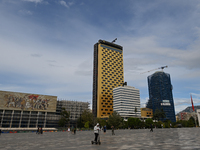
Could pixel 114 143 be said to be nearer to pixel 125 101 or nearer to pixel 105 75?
pixel 125 101

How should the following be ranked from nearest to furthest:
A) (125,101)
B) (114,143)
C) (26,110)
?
(114,143) < (26,110) < (125,101)

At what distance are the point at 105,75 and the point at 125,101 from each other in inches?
1327

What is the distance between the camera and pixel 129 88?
504 ft

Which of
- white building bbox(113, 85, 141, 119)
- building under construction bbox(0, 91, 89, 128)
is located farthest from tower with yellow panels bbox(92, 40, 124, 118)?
building under construction bbox(0, 91, 89, 128)

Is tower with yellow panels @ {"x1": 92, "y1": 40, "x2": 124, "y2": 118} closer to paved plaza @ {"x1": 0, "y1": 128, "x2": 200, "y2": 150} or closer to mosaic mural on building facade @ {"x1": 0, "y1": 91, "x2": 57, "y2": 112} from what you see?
mosaic mural on building facade @ {"x1": 0, "y1": 91, "x2": 57, "y2": 112}

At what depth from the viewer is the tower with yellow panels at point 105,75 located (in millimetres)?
147875

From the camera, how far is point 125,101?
14688 cm

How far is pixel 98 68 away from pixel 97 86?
19.2 m

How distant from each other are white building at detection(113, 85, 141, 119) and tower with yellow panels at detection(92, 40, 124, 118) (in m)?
8.09

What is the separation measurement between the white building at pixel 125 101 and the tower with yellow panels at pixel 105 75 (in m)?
8.09

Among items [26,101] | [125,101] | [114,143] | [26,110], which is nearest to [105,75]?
[125,101]

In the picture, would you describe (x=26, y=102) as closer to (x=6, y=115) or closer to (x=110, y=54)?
(x=6, y=115)

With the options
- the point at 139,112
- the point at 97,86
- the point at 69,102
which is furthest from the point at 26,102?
the point at 139,112

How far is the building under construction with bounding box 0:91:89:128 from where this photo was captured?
95062mm
